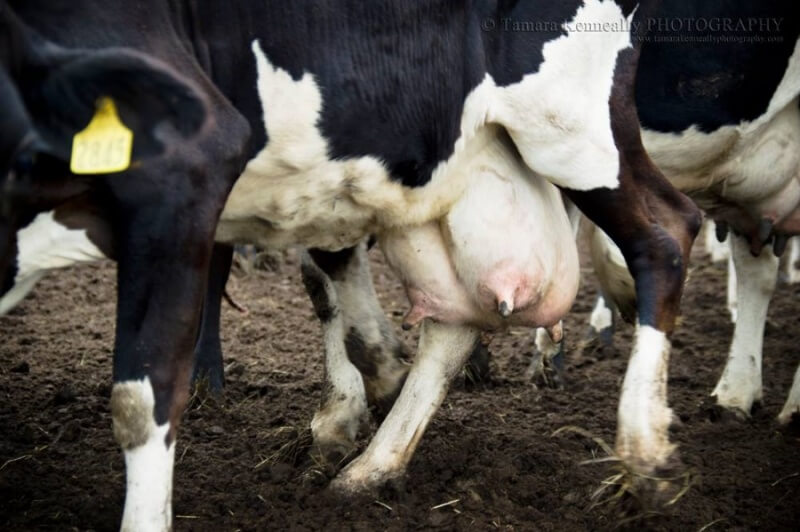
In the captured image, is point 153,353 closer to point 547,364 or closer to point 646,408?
point 646,408

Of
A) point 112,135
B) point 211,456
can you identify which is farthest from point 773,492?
point 112,135

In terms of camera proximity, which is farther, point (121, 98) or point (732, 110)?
point (732, 110)

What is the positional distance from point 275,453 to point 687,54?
215 centimetres

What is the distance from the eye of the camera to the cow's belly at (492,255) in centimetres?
450

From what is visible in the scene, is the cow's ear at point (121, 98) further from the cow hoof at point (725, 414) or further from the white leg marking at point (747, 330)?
the white leg marking at point (747, 330)

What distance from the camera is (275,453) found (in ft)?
15.1

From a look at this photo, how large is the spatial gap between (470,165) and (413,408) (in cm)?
83

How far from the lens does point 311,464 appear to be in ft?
14.9

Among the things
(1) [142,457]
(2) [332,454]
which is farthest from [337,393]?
(1) [142,457]

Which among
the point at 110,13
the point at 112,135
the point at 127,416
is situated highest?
the point at 110,13

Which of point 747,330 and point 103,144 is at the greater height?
point 103,144

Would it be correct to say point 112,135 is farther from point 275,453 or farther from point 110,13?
point 275,453

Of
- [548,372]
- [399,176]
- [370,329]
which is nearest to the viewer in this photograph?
[399,176]

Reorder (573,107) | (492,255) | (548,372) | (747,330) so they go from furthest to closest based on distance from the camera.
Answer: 1. (548,372)
2. (747,330)
3. (492,255)
4. (573,107)
